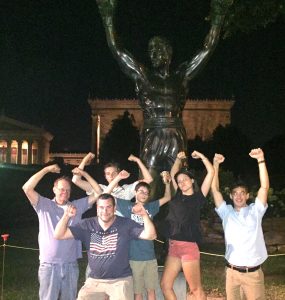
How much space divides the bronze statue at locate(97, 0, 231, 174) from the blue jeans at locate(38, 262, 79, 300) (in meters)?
1.77

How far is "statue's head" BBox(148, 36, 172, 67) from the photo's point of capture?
6.02 m

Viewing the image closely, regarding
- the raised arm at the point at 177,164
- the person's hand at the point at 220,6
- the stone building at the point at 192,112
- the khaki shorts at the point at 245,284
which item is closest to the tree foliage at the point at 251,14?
the person's hand at the point at 220,6

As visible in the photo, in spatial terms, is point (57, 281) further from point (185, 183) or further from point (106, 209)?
point (185, 183)

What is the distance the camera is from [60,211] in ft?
15.7

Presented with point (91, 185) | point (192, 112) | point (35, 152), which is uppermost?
point (192, 112)

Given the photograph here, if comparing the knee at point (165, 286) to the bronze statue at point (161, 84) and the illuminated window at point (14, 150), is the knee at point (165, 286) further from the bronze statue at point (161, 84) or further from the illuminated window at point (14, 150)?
the illuminated window at point (14, 150)

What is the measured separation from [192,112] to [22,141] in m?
19.5

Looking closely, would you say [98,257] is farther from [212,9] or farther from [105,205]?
[212,9]

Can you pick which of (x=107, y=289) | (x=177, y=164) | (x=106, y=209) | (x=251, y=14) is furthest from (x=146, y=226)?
(x=251, y=14)

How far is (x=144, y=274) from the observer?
197 inches

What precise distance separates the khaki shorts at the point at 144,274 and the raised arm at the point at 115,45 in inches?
90.0

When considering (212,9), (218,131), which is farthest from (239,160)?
(212,9)

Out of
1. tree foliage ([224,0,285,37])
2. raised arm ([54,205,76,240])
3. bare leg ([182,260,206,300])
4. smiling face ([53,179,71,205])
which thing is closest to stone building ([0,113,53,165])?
tree foliage ([224,0,285,37])

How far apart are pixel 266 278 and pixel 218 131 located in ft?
102
